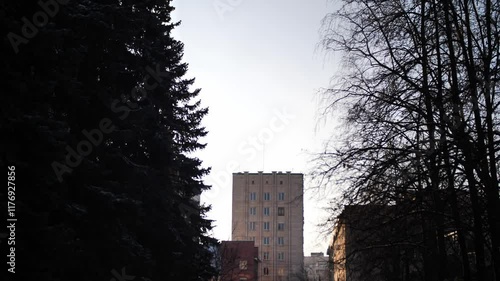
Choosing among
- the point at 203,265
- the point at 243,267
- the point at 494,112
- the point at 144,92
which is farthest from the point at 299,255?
the point at 494,112

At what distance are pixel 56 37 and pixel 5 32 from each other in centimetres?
94

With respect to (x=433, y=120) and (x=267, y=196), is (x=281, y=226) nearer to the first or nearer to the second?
(x=267, y=196)

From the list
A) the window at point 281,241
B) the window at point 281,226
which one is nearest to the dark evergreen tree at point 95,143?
the window at point 281,241

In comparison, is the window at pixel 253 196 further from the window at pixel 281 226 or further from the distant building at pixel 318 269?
the distant building at pixel 318 269

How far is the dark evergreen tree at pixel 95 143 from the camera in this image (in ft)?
30.5

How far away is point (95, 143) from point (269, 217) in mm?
85733

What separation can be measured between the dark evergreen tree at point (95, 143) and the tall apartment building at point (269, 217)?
7406 cm

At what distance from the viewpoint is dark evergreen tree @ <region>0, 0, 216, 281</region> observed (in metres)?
9.30

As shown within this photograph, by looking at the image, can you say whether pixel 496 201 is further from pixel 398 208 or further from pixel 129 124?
pixel 129 124

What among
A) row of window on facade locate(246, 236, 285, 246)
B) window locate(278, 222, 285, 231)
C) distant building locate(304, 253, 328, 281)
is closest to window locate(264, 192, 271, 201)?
window locate(278, 222, 285, 231)

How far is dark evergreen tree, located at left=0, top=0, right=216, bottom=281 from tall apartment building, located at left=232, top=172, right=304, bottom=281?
74.1m

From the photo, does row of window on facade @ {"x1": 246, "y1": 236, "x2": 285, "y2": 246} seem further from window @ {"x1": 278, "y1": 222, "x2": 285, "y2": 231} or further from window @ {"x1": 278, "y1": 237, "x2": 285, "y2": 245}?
window @ {"x1": 278, "y1": 222, "x2": 285, "y2": 231}

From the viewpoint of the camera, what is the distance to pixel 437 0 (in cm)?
1028

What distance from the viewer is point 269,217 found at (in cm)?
9719
